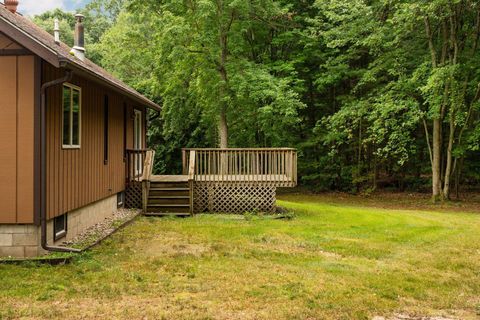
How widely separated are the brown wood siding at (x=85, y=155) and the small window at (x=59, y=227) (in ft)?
0.72

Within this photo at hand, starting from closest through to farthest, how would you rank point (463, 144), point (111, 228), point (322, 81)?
point (111, 228) → point (463, 144) → point (322, 81)

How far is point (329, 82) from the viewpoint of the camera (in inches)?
787

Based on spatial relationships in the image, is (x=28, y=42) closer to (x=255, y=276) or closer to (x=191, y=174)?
(x=255, y=276)

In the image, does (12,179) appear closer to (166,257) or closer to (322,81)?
(166,257)

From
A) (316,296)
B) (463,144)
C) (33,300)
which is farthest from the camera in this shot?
(463,144)

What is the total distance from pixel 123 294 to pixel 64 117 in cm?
399

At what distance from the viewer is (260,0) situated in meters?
17.9

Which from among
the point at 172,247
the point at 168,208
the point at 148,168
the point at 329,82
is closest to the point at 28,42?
the point at 172,247

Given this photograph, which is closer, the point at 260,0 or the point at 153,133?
the point at 260,0

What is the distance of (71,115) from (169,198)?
16.5 ft

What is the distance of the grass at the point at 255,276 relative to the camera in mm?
5059

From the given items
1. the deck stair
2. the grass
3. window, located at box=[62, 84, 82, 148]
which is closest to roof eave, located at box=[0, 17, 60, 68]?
window, located at box=[62, 84, 82, 148]

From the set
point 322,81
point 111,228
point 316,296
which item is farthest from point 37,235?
point 322,81

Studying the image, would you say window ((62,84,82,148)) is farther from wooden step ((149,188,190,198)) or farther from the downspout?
wooden step ((149,188,190,198))
